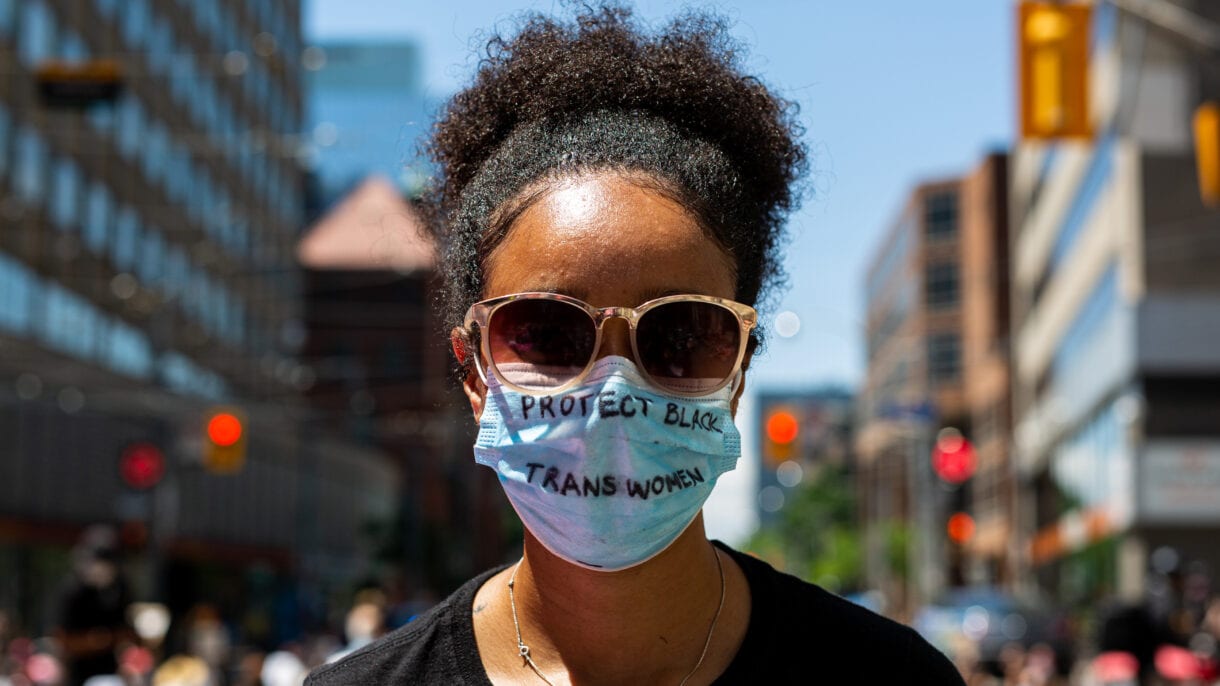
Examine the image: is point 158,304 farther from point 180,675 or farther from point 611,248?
point 611,248

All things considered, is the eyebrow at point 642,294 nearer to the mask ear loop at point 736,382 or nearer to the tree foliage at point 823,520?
the mask ear loop at point 736,382

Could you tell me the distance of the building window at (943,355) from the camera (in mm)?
94125

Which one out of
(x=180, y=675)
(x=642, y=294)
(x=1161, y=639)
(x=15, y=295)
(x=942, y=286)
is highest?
(x=942, y=286)

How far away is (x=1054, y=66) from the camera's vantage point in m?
11.7

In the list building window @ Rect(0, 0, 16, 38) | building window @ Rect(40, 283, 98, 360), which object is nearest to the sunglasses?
building window @ Rect(0, 0, 16, 38)

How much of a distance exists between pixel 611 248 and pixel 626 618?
1.88ft

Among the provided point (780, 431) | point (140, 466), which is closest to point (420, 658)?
point (140, 466)

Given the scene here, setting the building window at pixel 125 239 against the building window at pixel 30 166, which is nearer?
the building window at pixel 30 166

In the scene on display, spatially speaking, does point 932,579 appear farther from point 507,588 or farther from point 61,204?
point 507,588

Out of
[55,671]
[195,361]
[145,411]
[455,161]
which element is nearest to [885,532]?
[195,361]

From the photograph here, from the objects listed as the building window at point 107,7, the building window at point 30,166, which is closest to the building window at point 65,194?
the building window at point 30,166

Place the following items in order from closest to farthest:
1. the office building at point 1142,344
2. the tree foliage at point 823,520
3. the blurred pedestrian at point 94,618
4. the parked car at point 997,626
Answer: the blurred pedestrian at point 94,618
the parked car at point 997,626
the office building at point 1142,344
the tree foliage at point 823,520

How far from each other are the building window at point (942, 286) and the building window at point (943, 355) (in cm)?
192

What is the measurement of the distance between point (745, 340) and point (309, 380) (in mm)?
59834
